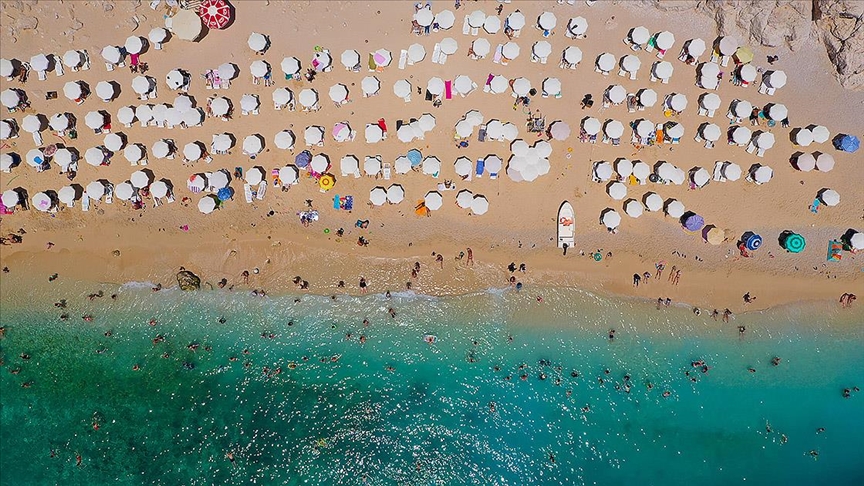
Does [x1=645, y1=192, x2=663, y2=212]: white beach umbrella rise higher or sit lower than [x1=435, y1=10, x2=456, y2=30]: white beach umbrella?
lower

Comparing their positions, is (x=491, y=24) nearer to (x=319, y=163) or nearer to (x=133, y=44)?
(x=319, y=163)

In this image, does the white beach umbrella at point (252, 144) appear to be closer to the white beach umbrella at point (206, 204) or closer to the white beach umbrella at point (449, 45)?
the white beach umbrella at point (206, 204)

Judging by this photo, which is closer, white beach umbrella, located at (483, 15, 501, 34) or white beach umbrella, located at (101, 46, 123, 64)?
white beach umbrella, located at (101, 46, 123, 64)

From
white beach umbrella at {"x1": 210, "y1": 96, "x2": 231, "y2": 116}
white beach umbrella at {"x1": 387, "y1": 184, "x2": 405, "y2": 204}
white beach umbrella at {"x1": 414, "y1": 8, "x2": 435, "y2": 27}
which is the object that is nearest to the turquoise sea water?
white beach umbrella at {"x1": 387, "y1": 184, "x2": 405, "y2": 204}

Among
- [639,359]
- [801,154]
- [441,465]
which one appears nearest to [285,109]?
[441,465]

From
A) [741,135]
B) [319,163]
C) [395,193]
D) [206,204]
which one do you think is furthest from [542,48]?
[206,204]

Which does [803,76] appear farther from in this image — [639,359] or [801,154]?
[639,359]

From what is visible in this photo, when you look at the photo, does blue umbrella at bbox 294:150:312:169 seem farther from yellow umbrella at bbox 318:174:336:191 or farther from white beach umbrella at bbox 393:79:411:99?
white beach umbrella at bbox 393:79:411:99

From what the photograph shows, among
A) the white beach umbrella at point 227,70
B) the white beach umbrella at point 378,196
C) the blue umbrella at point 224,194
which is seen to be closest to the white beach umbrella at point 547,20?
the white beach umbrella at point 378,196
